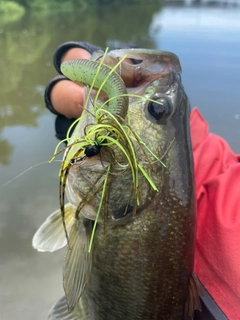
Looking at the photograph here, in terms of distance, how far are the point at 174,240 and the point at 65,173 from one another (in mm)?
426

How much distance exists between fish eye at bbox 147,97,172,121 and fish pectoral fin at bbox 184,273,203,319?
0.57m

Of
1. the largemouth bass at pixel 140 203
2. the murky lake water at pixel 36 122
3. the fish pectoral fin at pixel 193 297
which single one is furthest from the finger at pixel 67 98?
the fish pectoral fin at pixel 193 297

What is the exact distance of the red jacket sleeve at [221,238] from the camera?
1.21 meters

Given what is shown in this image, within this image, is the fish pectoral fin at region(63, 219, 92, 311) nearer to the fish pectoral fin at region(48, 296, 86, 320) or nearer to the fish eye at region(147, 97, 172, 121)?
the fish pectoral fin at region(48, 296, 86, 320)

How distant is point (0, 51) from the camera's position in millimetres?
7770

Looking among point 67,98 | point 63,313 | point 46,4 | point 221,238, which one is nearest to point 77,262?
point 63,313

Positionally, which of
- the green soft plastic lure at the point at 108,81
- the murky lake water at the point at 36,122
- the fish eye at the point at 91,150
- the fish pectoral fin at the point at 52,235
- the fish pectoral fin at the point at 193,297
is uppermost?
the green soft plastic lure at the point at 108,81

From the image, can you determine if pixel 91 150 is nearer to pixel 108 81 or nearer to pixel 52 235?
pixel 108 81

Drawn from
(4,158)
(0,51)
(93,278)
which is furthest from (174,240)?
(0,51)

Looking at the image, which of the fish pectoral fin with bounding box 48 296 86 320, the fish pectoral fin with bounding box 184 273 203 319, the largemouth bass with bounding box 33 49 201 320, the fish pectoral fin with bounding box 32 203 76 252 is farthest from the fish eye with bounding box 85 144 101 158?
the fish pectoral fin with bounding box 48 296 86 320

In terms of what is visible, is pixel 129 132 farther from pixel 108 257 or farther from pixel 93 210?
pixel 108 257

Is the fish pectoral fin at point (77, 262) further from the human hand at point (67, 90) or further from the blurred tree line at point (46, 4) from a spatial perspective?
the blurred tree line at point (46, 4)

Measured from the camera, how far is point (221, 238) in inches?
50.1

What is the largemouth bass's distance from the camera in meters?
1.07
